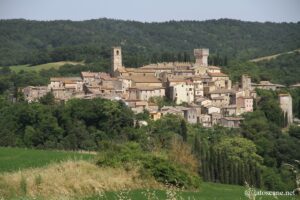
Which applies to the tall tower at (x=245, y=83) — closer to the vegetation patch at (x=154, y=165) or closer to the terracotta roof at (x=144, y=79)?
the terracotta roof at (x=144, y=79)

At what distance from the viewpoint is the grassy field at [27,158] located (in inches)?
670

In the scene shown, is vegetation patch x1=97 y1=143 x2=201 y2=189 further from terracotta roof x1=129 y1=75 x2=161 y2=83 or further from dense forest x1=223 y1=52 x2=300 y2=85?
dense forest x1=223 y1=52 x2=300 y2=85

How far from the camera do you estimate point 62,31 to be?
129500 mm

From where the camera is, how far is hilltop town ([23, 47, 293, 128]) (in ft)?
162

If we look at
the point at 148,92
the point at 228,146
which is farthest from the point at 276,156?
the point at 148,92

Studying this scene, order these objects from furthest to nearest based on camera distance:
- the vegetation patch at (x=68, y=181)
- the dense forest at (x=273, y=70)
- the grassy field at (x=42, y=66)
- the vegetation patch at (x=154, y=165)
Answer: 1. the grassy field at (x=42, y=66)
2. the dense forest at (x=273, y=70)
3. the vegetation patch at (x=154, y=165)
4. the vegetation patch at (x=68, y=181)

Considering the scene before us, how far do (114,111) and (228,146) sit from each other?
8.36 m

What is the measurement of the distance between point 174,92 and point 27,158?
116 feet

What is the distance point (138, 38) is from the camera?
13988 centimetres

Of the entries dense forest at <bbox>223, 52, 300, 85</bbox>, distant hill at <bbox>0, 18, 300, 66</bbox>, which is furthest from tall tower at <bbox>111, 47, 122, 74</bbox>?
distant hill at <bbox>0, 18, 300, 66</bbox>

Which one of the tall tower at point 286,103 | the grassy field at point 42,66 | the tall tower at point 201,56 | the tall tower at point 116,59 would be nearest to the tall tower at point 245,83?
the tall tower at point 286,103

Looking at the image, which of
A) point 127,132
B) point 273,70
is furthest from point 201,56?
point 127,132

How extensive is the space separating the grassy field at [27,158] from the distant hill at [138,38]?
60.0 meters

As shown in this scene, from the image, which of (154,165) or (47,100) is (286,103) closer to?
(47,100)
